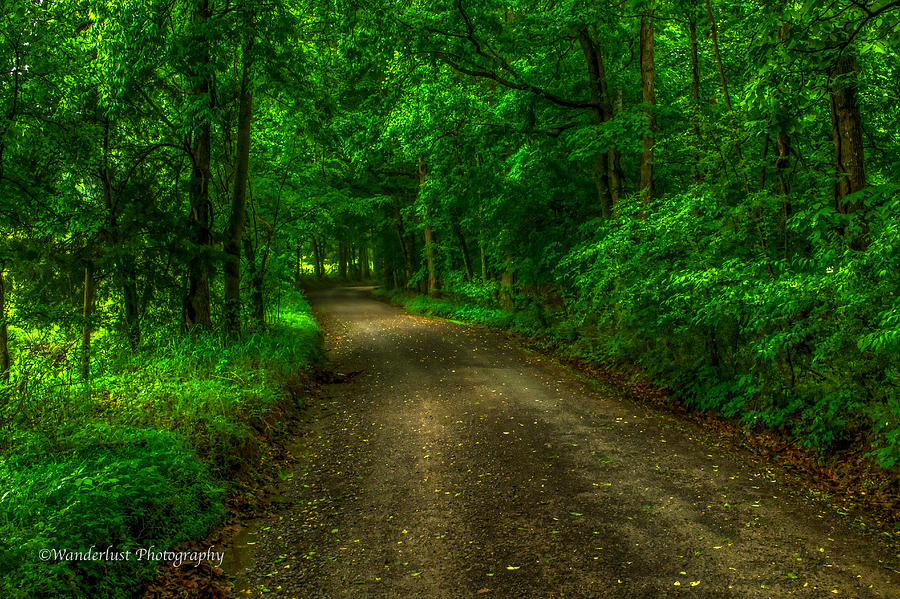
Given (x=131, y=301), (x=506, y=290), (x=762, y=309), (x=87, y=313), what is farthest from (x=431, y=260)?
(x=762, y=309)

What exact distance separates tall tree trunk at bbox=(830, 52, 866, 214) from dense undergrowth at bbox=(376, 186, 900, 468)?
275 mm

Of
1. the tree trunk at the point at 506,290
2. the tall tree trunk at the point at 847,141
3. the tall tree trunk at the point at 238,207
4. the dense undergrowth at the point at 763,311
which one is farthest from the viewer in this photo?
the tree trunk at the point at 506,290

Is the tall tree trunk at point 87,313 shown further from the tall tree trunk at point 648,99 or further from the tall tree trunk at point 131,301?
the tall tree trunk at point 648,99

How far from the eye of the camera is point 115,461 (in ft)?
15.2

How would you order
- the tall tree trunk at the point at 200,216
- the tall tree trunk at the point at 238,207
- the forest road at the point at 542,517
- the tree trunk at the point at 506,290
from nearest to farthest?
the forest road at the point at 542,517, the tall tree trunk at the point at 200,216, the tall tree trunk at the point at 238,207, the tree trunk at the point at 506,290

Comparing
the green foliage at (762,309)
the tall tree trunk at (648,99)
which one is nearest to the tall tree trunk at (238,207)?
the green foliage at (762,309)

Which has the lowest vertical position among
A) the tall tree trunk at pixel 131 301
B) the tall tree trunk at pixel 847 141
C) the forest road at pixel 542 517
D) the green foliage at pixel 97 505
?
the forest road at pixel 542 517

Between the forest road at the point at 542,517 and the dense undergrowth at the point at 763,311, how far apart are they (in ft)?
3.24

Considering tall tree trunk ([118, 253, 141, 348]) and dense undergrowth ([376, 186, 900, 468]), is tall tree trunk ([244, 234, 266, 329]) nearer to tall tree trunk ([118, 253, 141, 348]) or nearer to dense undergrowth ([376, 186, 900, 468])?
tall tree trunk ([118, 253, 141, 348])

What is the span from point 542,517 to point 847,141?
5.69 m

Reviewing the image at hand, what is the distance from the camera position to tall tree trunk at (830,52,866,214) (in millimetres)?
6293

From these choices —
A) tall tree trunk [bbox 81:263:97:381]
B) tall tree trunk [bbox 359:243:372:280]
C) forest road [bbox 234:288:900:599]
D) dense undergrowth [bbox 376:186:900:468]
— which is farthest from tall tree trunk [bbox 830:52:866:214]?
tall tree trunk [bbox 359:243:372:280]

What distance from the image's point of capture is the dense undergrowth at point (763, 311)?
544cm

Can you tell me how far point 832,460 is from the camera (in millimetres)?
6062
